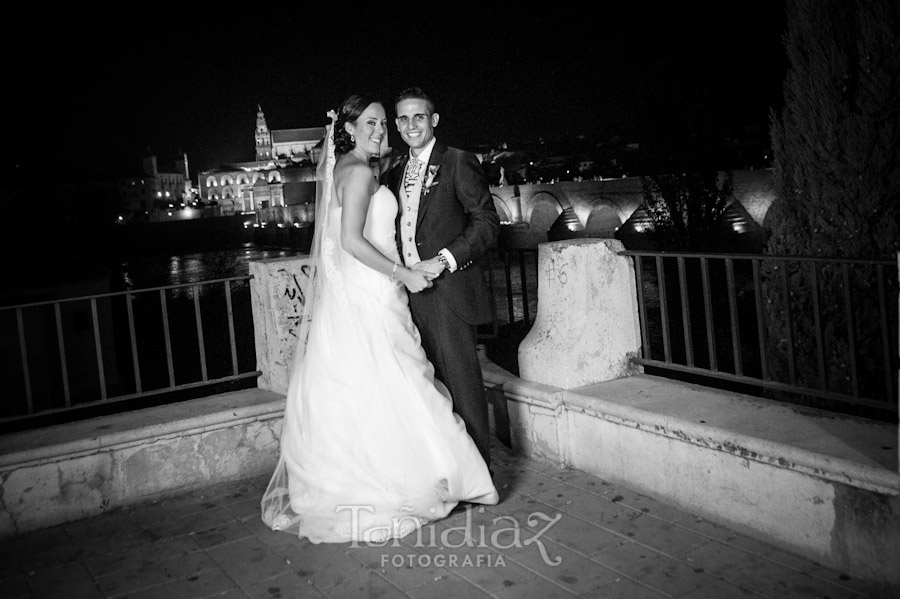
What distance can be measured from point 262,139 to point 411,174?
162 metres

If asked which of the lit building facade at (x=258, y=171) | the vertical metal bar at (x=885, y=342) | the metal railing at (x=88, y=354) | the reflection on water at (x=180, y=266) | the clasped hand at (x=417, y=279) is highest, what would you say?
the lit building facade at (x=258, y=171)

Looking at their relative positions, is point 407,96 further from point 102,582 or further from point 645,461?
point 102,582

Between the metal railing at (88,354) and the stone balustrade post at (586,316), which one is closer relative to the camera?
the stone balustrade post at (586,316)

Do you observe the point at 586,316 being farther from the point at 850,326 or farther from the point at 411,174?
the point at 850,326

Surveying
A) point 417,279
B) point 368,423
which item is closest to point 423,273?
point 417,279

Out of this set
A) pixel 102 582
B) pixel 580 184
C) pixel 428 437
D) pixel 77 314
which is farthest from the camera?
pixel 580 184

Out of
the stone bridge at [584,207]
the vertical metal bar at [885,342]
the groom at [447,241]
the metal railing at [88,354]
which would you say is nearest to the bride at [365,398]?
the groom at [447,241]

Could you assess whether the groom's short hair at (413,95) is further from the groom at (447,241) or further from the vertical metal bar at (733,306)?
the vertical metal bar at (733,306)

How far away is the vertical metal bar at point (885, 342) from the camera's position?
3695 mm

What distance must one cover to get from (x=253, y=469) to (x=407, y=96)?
2588 millimetres

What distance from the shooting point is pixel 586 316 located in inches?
193

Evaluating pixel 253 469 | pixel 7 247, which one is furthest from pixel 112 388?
pixel 253 469

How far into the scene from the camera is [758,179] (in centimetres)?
4431

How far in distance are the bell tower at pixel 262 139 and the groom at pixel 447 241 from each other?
158779 mm
